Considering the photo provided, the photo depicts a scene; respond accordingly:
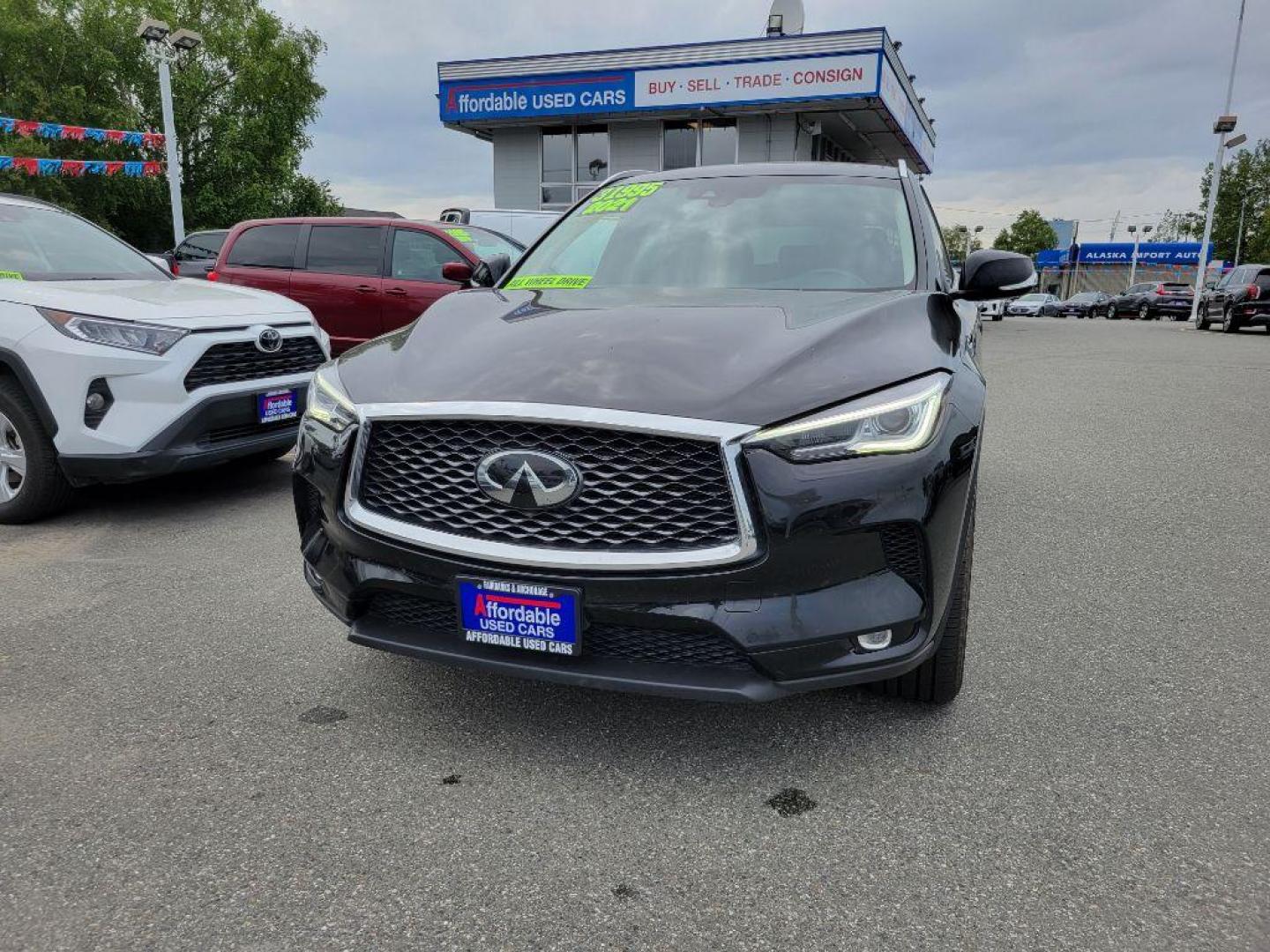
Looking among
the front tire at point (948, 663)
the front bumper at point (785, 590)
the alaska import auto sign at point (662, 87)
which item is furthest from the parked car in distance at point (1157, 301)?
the front bumper at point (785, 590)

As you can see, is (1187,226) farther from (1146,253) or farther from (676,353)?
(676,353)

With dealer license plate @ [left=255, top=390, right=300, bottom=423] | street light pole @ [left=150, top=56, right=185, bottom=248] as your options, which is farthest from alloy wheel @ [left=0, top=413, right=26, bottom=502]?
street light pole @ [left=150, top=56, right=185, bottom=248]

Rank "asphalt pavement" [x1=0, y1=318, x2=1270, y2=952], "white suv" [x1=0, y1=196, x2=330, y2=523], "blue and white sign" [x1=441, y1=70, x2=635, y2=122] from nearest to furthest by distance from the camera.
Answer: "asphalt pavement" [x1=0, y1=318, x2=1270, y2=952] → "white suv" [x1=0, y1=196, x2=330, y2=523] → "blue and white sign" [x1=441, y1=70, x2=635, y2=122]

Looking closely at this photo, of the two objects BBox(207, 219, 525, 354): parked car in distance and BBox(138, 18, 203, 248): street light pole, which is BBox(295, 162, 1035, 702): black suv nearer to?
BBox(207, 219, 525, 354): parked car in distance

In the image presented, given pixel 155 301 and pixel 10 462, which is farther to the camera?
pixel 155 301

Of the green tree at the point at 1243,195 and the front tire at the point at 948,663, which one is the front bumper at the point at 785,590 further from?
the green tree at the point at 1243,195

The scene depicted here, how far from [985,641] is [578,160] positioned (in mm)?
22864

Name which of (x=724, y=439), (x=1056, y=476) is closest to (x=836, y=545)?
(x=724, y=439)

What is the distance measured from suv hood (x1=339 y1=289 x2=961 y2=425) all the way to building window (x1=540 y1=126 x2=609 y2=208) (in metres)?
22.1

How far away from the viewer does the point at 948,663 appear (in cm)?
250

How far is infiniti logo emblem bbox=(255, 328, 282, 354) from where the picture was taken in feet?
15.6

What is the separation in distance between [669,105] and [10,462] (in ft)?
64.6

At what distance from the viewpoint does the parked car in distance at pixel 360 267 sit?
8133 mm

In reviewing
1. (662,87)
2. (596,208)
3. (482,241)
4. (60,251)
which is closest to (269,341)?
(60,251)
